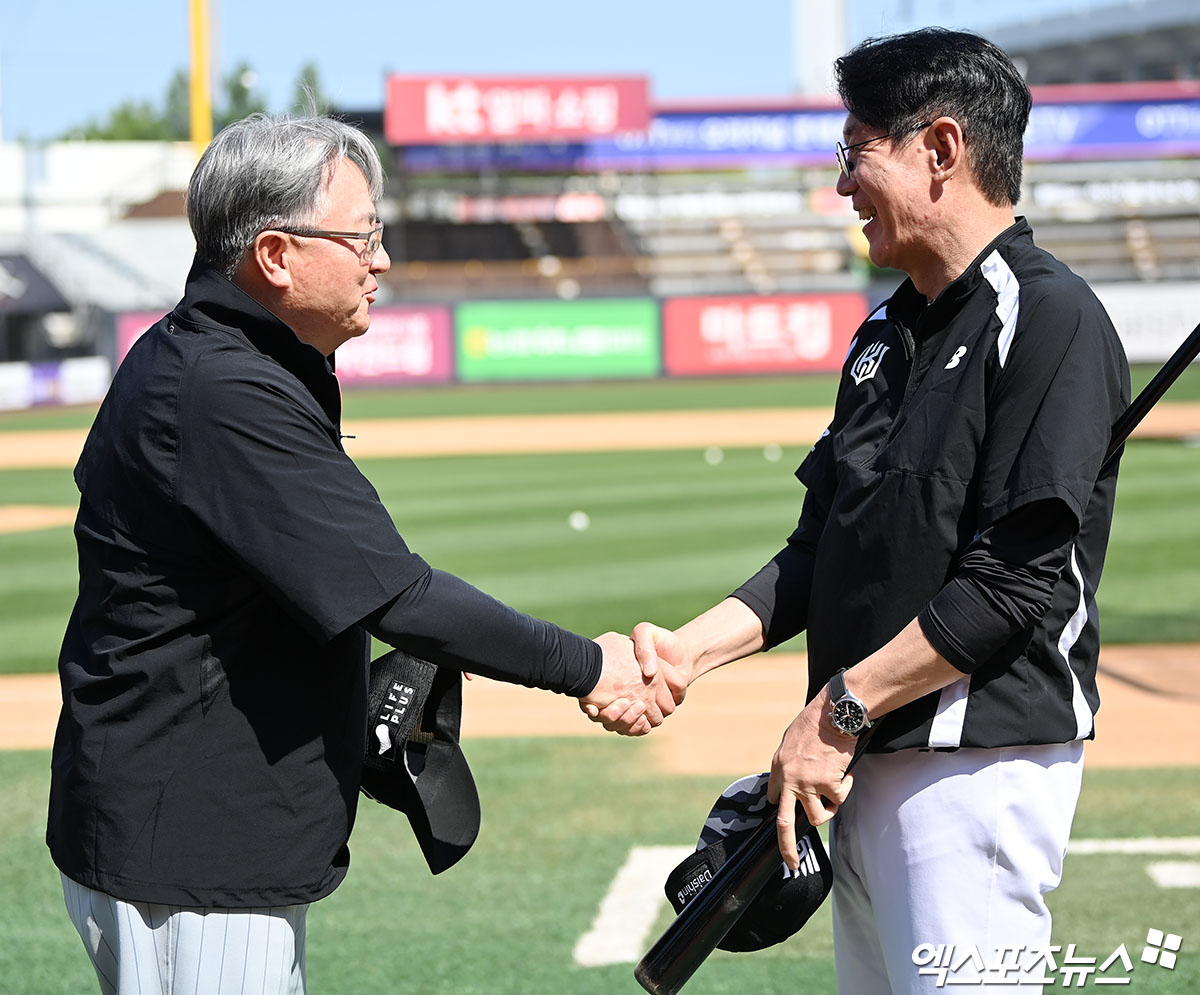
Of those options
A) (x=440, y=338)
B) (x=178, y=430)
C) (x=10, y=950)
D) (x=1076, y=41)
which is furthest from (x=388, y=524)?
(x=1076, y=41)

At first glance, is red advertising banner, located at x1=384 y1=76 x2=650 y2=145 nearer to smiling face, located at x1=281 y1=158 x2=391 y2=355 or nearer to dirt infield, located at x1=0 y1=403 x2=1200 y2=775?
dirt infield, located at x1=0 y1=403 x2=1200 y2=775

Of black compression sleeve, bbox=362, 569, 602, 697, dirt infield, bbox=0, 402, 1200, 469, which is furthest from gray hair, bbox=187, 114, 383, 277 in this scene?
dirt infield, bbox=0, 402, 1200, 469

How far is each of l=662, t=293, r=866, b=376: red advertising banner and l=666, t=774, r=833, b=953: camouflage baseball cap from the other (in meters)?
29.6

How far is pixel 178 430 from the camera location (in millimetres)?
2459

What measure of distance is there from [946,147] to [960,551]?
716 millimetres

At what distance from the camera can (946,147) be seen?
8.25ft

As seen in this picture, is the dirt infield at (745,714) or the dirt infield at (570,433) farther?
the dirt infield at (570,433)

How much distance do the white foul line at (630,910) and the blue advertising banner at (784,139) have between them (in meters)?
39.0

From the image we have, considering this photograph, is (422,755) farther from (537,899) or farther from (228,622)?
(537,899)

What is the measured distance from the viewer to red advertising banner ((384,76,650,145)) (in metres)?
41.1

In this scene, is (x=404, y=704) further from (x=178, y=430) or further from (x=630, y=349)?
(x=630, y=349)

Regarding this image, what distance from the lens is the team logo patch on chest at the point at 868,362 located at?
2.69 metres

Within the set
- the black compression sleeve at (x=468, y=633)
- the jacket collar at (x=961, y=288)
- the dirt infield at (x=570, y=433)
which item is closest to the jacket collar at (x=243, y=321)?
the black compression sleeve at (x=468, y=633)

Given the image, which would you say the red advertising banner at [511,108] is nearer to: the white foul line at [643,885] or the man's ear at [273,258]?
the white foul line at [643,885]
